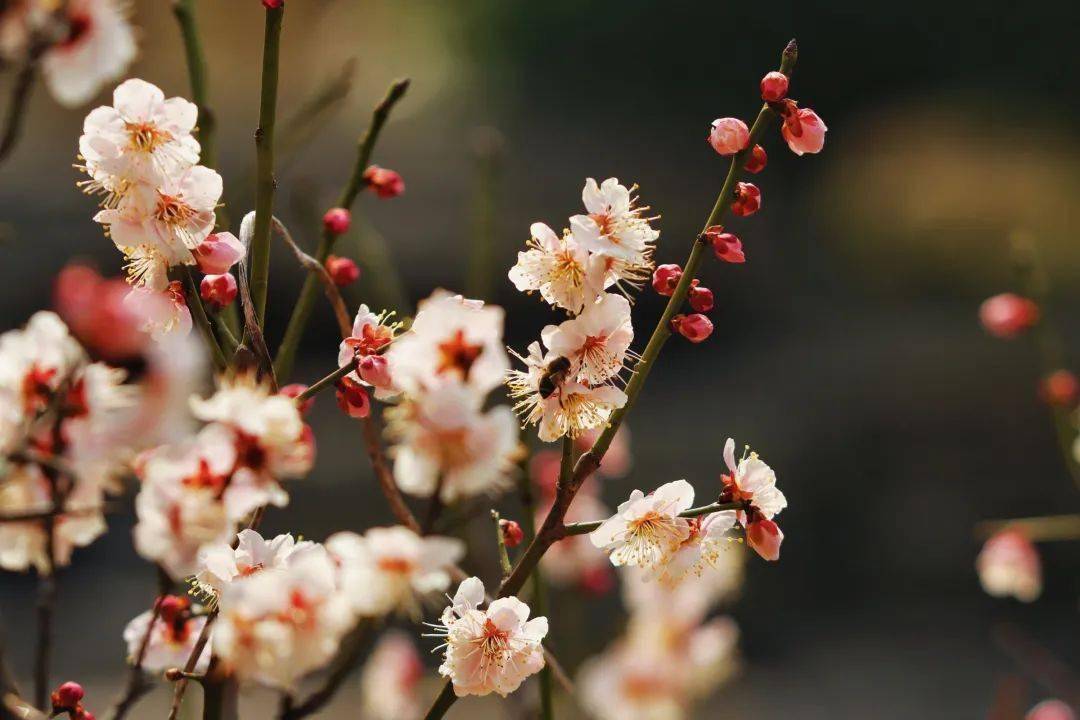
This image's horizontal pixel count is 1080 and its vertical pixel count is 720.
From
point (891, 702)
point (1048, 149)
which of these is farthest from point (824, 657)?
point (1048, 149)

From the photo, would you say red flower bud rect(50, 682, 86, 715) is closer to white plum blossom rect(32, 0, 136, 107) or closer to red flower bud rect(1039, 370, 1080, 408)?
white plum blossom rect(32, 0, 136, 107)

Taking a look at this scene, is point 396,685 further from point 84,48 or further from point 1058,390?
point 84,48

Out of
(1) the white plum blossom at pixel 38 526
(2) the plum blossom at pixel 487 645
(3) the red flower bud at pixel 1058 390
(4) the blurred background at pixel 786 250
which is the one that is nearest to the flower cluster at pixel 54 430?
(1) the white plum blossom at pixel 38 526

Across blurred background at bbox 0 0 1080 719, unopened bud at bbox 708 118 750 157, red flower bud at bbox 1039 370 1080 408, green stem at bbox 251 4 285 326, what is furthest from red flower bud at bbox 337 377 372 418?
blurred background at bbox 0 0 1080 719

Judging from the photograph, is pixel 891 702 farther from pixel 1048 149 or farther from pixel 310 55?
pixel 310 55

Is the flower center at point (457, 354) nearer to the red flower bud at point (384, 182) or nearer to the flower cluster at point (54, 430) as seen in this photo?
the flower cluster at point (54, 430)

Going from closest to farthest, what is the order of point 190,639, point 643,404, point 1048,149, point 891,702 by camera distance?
point 190,639 < point 891,702 < point 643,404 < point 1048,149

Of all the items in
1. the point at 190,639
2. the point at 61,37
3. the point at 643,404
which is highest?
the point at 61,37
